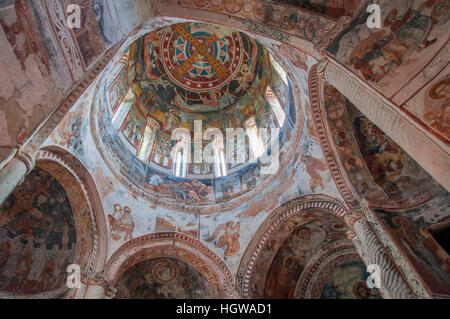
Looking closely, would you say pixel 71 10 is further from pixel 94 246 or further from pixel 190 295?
pixel 190 295

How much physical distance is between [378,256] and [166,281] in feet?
23.3

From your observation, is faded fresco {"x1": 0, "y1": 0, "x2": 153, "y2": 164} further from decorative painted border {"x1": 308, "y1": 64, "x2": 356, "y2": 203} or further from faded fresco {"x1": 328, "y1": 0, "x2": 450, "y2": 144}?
decorative painted border {"x1": 308, "y1": 64, "x2": 356, "y2": 203}

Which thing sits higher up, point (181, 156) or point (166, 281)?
point (181, 156)

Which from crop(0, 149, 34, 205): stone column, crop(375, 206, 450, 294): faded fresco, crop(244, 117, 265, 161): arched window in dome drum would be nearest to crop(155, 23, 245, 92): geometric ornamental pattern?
crop(244, 117, 265, 161): arched window in dome drum

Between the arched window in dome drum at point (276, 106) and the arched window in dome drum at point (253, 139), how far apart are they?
1.14 meters

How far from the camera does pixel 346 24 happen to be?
16.9ft

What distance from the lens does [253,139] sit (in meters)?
12.0

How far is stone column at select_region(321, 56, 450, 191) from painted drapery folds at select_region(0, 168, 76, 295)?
7697mm

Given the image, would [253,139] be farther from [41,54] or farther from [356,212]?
[41,54]

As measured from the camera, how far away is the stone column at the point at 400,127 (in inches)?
139

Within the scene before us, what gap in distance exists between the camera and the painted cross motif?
12711 mm

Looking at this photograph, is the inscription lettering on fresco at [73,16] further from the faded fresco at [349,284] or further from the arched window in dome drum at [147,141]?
the faded fresco at [349,284]

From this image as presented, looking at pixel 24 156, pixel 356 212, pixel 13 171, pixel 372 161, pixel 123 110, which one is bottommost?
pixel 13 171

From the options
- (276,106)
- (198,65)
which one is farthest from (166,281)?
(198,65)
